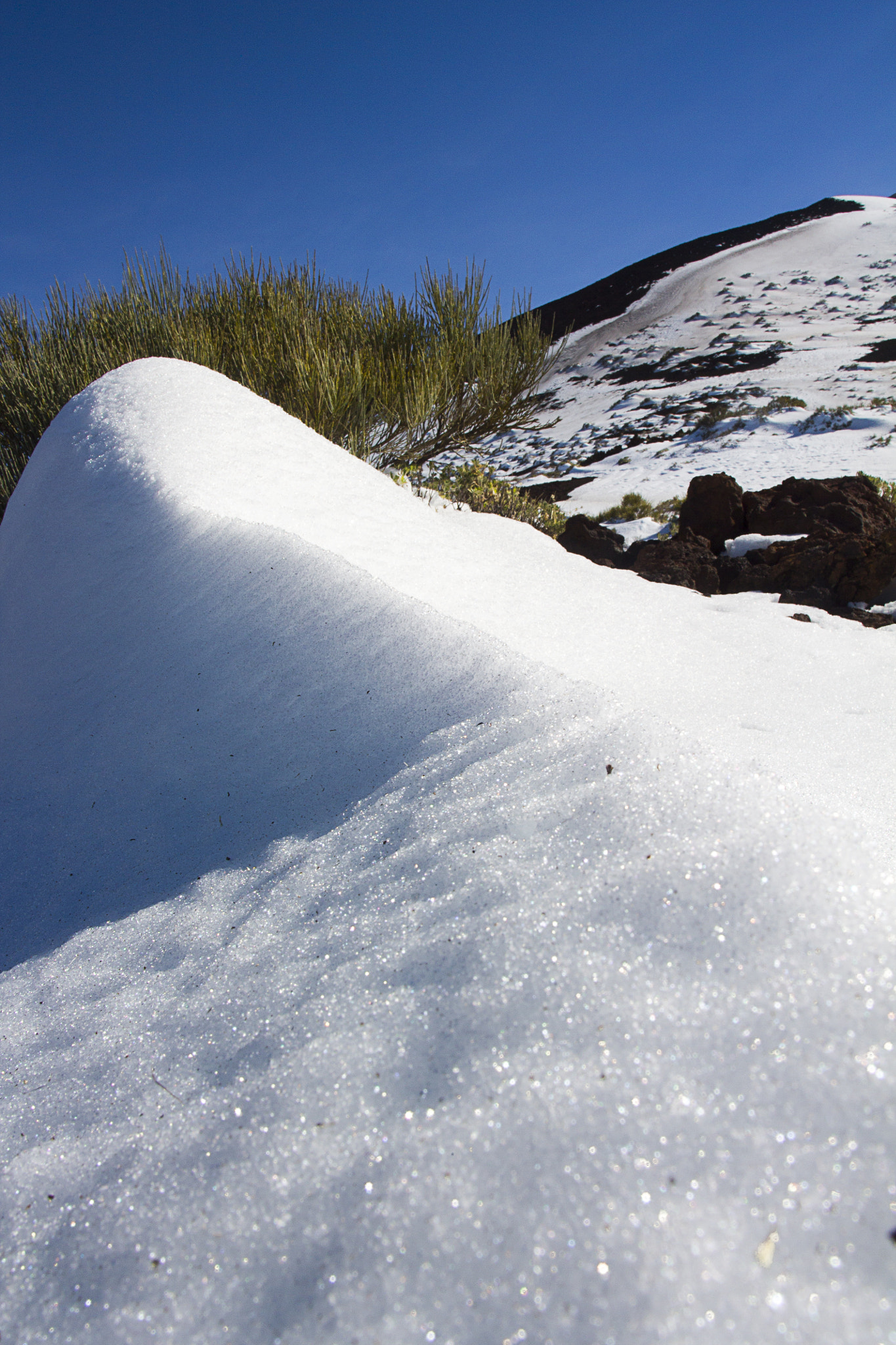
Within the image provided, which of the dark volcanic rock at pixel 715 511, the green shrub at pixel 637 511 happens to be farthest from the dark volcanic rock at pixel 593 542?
the green shrub at pixel 637 511

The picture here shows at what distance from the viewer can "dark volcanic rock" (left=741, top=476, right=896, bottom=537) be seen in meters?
4.32

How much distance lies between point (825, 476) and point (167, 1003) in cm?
814

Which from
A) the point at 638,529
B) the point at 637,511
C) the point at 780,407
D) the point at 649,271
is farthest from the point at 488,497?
the point at 649,271

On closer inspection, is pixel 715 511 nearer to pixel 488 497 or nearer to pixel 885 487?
pixel 488 497

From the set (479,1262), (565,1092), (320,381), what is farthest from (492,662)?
(320,381)

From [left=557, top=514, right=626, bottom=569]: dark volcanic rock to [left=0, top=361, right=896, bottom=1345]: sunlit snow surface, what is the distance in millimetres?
3117

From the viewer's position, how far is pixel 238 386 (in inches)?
105

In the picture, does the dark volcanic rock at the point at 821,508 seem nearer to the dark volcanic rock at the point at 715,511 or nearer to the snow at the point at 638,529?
the dark volcanic rock at the point at 715,511

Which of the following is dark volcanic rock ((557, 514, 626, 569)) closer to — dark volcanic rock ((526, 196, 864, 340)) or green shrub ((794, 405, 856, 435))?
green shrub ((794, 405, 856, 435))

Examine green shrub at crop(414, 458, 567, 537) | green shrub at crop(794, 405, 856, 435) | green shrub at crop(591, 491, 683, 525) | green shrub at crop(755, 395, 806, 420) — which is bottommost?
green shrub at crop(591, 491, 683, 525)

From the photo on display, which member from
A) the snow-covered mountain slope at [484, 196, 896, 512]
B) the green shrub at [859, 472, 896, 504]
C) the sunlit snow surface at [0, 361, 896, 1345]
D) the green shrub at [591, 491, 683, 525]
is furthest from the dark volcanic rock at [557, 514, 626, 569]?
the snow-covered mountain slope at [484, 196, 896, 512]

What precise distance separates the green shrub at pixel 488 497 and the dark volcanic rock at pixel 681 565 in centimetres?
129

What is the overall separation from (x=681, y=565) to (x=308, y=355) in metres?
2.94

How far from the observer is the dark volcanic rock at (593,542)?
15.4ft
